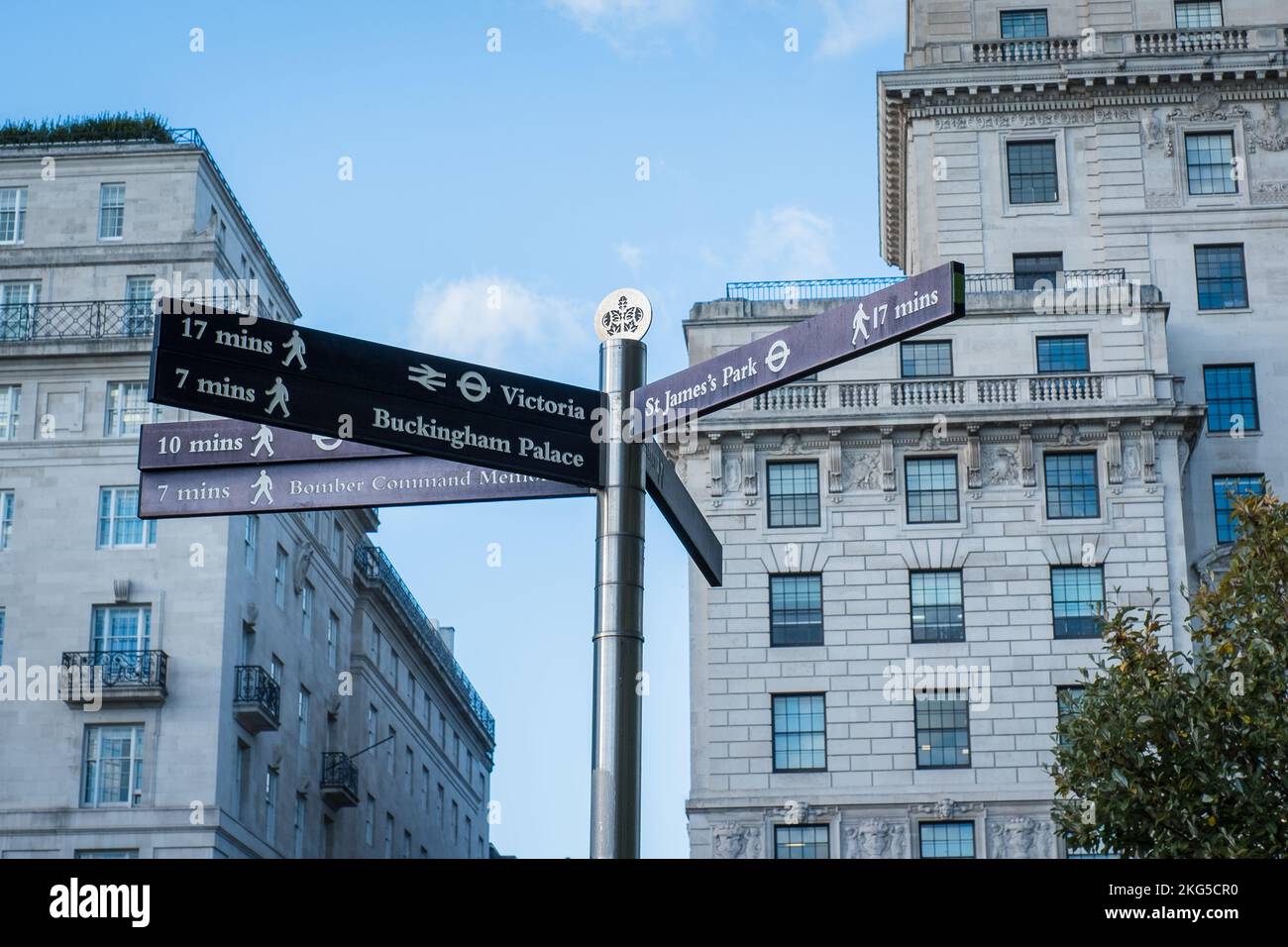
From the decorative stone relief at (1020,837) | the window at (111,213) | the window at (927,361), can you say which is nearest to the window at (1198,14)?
the window at (927,361)

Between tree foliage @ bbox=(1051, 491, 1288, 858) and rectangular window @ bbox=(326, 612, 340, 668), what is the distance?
146 feet

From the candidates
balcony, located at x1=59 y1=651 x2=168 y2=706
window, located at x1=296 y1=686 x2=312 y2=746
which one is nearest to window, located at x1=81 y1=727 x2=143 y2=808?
balcony, located at x1=59 y1=651 x2=168 y2=706

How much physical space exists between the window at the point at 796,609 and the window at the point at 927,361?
Answer: 712 centimetres

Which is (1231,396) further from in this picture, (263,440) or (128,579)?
(263,440)

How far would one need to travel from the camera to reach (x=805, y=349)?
947 cm

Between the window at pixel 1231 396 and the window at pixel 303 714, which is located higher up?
the window at pixel 1231 396

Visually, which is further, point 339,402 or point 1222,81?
point 1222,81

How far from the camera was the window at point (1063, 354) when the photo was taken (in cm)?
5541

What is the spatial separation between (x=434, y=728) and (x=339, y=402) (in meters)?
80.7

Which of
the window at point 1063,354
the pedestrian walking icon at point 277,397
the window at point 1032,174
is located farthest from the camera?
the window at point 1032,174

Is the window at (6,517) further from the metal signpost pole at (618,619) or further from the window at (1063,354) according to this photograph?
the metal signpost pole at (618,619)
